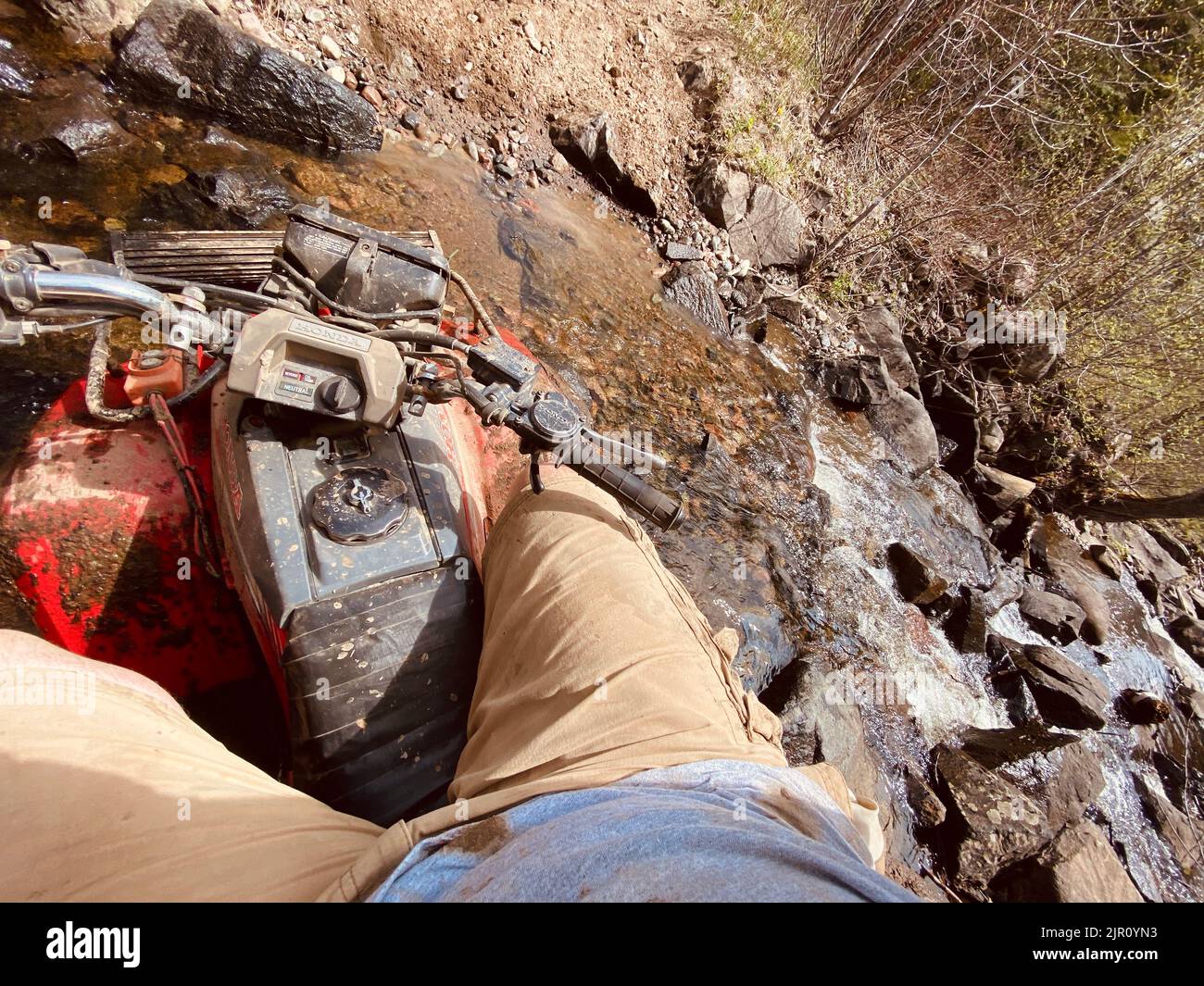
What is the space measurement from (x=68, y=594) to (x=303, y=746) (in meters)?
0.85

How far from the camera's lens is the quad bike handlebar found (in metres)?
1.35

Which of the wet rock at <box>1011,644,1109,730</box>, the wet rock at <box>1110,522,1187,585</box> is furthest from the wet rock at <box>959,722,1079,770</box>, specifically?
the wet rock at <box>1110,522,1187,585</box>

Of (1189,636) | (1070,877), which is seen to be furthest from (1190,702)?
(1070,877)

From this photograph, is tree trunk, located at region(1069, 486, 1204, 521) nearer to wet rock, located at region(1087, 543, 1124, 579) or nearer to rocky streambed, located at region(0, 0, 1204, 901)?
wet rock, located at region(1087, 543, 1124, 579)

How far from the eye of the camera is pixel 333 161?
4.01 meters

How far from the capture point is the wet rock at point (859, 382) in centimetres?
533

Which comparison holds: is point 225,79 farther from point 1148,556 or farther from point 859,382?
point 1148,556

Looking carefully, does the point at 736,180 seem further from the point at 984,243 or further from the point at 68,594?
the point at 68,594

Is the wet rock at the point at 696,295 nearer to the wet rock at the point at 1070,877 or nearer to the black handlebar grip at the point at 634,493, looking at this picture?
the black handlebar grip at the point at 634,493

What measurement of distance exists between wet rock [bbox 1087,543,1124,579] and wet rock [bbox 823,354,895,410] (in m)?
3.45

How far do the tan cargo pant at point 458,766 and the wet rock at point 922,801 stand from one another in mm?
2317

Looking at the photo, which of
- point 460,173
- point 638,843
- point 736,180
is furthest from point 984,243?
point 638,843

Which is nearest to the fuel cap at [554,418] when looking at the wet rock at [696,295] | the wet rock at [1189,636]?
the wet rock at [696,295]

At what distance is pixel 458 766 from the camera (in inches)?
59.7
